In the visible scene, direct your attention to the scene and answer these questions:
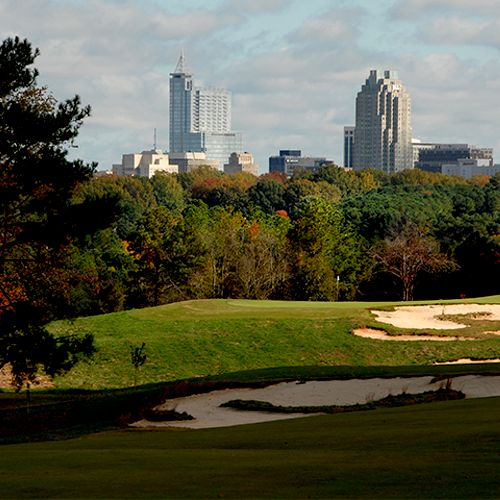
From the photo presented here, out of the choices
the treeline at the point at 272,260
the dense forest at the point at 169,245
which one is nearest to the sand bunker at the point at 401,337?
the dense forest at the point at 169,245

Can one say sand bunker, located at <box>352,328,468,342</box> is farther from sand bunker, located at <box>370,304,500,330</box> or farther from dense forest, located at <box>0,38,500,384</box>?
dense forest, located at <box>0,38,500,384</box>

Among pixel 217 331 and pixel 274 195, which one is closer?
pixel 217 331

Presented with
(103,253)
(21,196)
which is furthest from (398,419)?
(103,253)

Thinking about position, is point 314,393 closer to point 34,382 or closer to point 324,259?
point 34,382

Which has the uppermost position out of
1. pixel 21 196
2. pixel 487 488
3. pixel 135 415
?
pixel 21 196

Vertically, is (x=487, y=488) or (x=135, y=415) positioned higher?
(x=487, y=488)

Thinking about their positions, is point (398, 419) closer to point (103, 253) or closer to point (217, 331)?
point (217, 331)

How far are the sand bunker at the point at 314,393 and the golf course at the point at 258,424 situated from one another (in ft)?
1.09

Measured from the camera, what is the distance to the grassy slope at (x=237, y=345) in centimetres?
3472

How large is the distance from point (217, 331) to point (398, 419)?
70.6 ft

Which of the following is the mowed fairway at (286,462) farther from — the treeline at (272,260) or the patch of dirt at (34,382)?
the treeline at (272,260)

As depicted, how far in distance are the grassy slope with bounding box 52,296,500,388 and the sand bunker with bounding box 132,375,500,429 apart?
29.7ft

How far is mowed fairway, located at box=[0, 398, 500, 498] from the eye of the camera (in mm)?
10664

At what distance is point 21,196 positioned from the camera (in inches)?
1256
